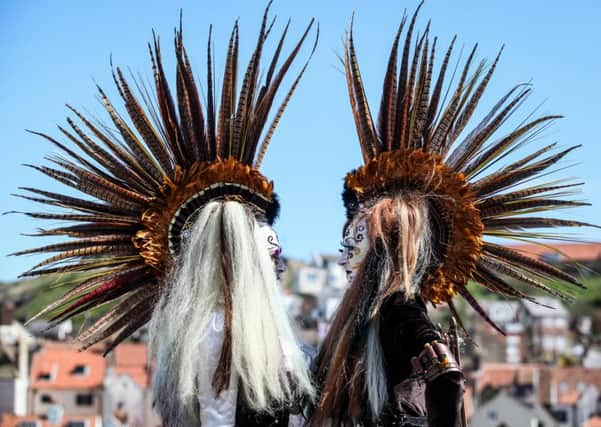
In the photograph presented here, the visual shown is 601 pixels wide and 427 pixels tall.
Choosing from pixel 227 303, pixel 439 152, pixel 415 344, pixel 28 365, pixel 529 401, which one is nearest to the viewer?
pixel 415 344

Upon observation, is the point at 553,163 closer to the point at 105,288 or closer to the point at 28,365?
the point at 105,288

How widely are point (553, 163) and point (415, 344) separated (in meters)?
1.73

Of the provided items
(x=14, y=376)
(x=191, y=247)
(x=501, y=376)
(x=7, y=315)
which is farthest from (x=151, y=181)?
(x=7, y=315)

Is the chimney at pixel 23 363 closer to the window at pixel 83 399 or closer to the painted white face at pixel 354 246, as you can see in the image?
the window at pixel 83 399

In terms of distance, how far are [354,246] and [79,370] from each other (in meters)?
61.6

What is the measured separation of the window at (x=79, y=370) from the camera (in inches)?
2579

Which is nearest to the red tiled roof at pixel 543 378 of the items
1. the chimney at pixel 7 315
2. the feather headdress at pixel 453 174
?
the chimney at pixel 7 315

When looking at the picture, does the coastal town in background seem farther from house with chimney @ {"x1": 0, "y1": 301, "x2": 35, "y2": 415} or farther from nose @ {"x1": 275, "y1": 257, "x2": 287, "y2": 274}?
nose @ {"x1": 275, "y1": 257, "x2": 287, "y2": 274}

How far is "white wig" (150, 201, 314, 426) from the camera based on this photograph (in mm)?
5746

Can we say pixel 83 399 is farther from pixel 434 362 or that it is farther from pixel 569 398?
pixel 434 362

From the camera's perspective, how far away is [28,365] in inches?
2549

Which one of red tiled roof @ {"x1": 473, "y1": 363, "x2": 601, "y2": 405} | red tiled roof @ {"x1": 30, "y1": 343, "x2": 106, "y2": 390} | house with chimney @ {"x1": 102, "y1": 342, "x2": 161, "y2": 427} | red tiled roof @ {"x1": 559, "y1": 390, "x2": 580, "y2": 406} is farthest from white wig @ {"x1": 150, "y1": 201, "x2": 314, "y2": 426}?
red tiled roof @ {"x1": 559, "y1": 390, "x2": 580, "y2": 406}

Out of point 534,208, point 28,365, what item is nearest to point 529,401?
point 28,365

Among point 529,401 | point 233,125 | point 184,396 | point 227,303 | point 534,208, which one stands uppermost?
point 233,125
